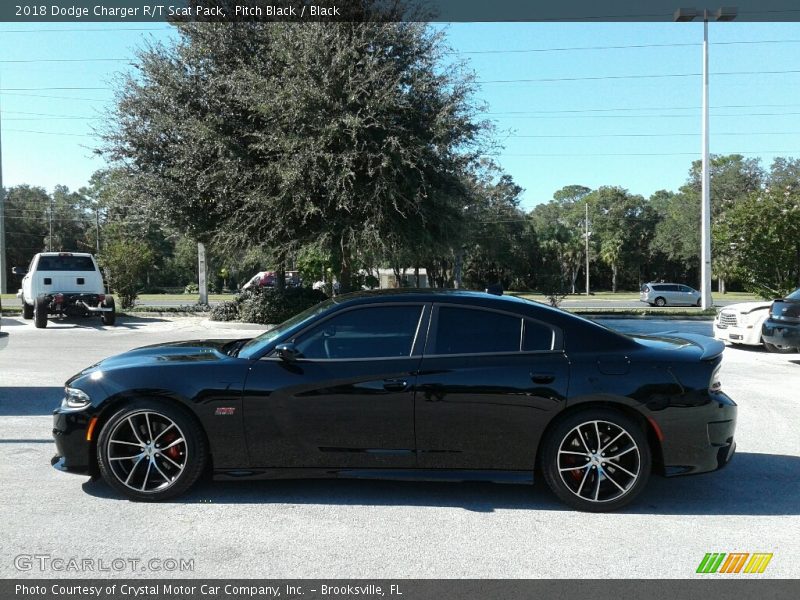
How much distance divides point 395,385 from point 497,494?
1.24 m

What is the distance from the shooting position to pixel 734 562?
3842 millimetres

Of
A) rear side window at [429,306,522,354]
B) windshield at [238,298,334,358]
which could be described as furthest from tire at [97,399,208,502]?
rear side window at [429,306,522,354]

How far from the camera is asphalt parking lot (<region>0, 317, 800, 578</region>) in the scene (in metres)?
3.77

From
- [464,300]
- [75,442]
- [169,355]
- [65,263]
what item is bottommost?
[75,442]

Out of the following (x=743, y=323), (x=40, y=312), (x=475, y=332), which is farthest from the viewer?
(x=40, y=312)

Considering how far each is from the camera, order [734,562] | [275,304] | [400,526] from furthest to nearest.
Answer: [275,304] < [400,526] < [734,562]

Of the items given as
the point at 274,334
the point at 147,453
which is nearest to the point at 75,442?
the point at 147,453

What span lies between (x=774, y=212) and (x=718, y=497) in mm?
20619

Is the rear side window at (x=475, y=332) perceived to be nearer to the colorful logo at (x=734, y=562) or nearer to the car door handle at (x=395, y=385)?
the car door handle at (x=395, y=385)

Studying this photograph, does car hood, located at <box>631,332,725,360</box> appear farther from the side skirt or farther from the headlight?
the headlight

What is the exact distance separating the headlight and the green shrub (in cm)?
1436

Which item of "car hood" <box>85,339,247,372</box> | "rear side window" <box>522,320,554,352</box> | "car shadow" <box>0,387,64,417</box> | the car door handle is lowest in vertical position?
"car shadow" <box>0,387,64,417</box>

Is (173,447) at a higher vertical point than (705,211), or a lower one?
lower
